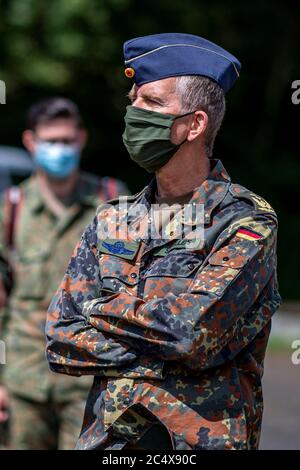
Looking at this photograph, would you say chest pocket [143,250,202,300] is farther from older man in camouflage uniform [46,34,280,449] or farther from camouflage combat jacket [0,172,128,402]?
camouflage combat jacket [0,172,128,402]

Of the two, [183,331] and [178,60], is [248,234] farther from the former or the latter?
[178,60]

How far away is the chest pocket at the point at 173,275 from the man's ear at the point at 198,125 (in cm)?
40

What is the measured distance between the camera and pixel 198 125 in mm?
3529

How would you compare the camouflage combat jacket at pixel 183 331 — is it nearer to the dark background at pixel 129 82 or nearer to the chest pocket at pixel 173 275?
the chest pocket at pixel 173 275

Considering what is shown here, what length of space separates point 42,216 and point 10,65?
444 inches

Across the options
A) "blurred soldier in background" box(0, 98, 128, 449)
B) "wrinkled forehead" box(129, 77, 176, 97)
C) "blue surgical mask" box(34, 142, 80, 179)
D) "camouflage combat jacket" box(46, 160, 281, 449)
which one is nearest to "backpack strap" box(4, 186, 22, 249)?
"blurred soldier in background" box(0, 98, 128, 449)

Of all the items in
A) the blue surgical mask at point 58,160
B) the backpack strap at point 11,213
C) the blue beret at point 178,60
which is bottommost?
the backpack strap at point 11,213

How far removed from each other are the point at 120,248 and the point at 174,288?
10.0 inches

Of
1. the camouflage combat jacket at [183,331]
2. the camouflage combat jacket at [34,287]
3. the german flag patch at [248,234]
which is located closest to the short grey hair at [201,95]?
the camouflage combat jacket at [183,331]

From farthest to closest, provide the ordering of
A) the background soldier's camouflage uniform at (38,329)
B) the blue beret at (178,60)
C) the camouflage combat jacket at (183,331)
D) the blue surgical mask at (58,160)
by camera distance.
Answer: the blue surgical mask at (58,160) < the background soldier's camouflage uniform at (38,329) < the blue beret at (178,60) < the camouflage combat jacket at (183,331)

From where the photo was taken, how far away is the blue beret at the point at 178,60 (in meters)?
3.48

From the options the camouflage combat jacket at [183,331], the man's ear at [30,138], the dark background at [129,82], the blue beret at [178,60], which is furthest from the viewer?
the dark background at [129,82]

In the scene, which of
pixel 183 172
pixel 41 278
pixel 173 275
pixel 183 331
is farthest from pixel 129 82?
pixel 183 331
